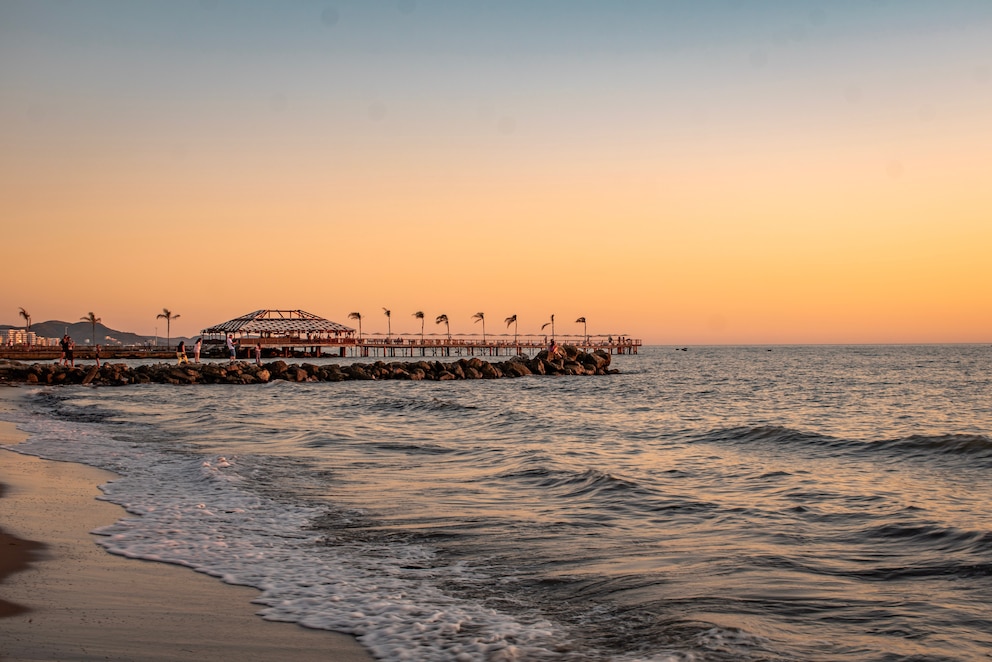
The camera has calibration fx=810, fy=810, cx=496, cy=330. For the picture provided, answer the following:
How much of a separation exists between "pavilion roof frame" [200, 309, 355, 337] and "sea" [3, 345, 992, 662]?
7122cm

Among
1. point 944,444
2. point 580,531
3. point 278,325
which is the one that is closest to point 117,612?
point 580,531

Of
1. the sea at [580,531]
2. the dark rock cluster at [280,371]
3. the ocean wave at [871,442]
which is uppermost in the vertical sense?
the dark rock cluster at [280,371]

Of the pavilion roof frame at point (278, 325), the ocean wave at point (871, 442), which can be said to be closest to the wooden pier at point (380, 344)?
the pavilion roof frame at point (278, 325)

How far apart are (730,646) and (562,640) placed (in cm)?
103

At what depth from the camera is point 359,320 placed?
12706 centimetres

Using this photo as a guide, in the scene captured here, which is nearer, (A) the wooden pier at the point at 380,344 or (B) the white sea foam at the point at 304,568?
(B) the white sea foam at the point at 304,568

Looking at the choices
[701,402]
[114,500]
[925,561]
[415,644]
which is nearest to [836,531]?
[925,561]

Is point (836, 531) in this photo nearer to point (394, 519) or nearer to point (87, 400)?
point (394, 519)

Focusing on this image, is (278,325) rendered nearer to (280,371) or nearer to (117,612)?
(280,371)

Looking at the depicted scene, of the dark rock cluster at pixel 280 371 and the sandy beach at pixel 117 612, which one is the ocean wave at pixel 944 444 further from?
the dark rock cluster at pixel 280 371

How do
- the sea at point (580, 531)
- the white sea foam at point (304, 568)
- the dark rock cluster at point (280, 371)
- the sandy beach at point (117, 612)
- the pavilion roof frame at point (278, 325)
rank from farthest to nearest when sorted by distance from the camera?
the pavilion roof frame at point (278, 325), the dark rock cluster at point (280, 371), the sea at point (580, 531), the white sea foam at point (304, 568), the sandy beach at point (117, 612)

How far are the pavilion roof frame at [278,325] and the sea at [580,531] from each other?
71.2 m

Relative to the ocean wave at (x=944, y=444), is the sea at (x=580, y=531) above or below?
above

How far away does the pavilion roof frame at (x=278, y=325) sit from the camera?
88.6 m
